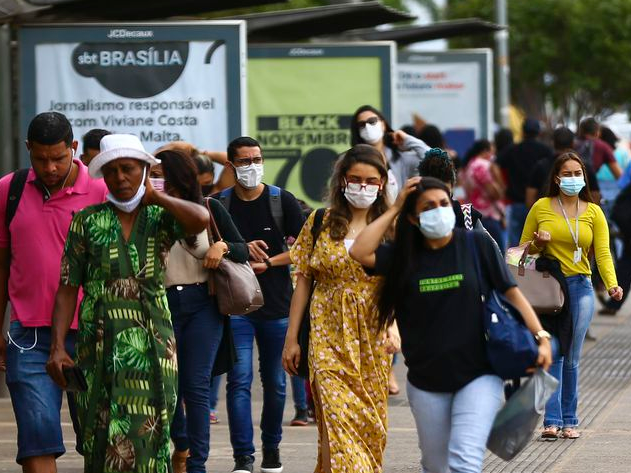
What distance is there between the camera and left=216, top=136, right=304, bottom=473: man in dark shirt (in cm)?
832

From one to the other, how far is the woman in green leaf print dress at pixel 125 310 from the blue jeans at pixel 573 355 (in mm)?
3837

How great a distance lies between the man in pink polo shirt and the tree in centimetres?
4149

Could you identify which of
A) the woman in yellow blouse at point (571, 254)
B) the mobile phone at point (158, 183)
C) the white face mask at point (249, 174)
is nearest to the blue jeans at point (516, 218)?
the woman in yellow blouse at point (571, 254)

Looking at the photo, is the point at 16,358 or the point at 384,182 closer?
the point at 16,358

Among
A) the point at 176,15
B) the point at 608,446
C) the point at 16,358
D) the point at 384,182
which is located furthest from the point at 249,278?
the point at 176,15

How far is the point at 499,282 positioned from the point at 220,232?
1920 mm

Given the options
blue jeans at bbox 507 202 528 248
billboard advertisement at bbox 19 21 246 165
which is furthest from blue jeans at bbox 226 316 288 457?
blue jeans at bbox 507 202 528 248

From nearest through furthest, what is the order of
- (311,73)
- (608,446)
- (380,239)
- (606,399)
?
(380,239) → (608,446) → (606,399) → (311,73)

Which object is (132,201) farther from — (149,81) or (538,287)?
(149,81)

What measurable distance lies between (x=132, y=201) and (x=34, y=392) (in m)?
1.00

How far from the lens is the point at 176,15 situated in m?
13.4

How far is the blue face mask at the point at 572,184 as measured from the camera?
9.29m

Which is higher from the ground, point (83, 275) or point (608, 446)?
point (83, 275)

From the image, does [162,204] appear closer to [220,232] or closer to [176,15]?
[220,232]
